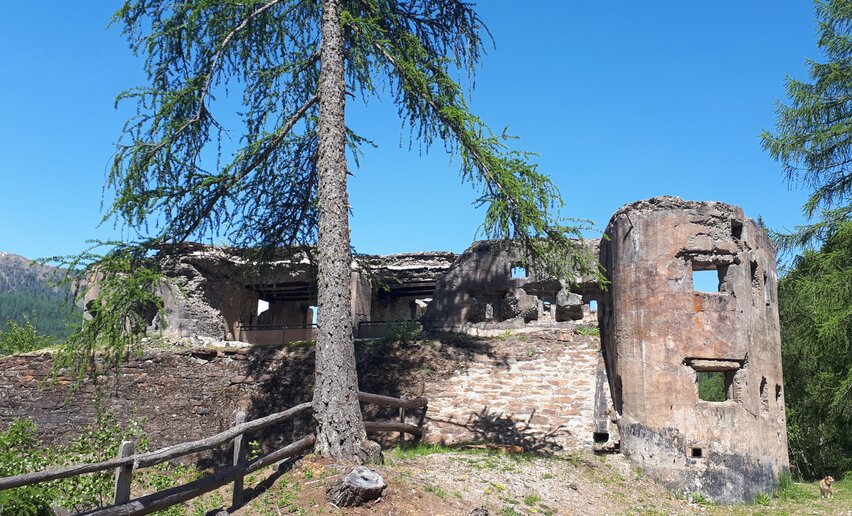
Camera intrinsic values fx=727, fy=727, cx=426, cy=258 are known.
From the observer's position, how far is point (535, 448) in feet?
42.3

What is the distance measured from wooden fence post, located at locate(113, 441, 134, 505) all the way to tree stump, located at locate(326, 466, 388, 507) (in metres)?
2.33

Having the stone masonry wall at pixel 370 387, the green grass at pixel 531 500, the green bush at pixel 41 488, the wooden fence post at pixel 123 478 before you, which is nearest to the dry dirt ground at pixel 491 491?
the green grass at pixel 531 500

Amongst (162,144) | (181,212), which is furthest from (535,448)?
(162,144)

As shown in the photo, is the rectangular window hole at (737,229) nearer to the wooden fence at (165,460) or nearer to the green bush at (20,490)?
the wooden fence at (165,460)

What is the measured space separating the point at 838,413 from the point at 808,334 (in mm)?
2538

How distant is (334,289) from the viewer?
1002cm

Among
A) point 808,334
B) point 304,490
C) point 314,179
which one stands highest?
point 314,179

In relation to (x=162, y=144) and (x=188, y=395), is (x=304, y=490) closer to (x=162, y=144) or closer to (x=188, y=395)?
(x=162, y=144)

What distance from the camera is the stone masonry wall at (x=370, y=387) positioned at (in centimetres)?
1372

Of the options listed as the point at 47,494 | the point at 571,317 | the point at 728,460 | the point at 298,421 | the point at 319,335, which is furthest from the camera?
the point at 571,317

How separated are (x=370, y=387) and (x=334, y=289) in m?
4.98

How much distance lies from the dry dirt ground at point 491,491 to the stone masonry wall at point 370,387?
48.2 inches

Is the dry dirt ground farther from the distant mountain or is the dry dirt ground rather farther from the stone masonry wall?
the distant mountain

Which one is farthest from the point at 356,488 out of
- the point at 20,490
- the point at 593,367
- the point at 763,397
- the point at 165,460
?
the point at 763,397
